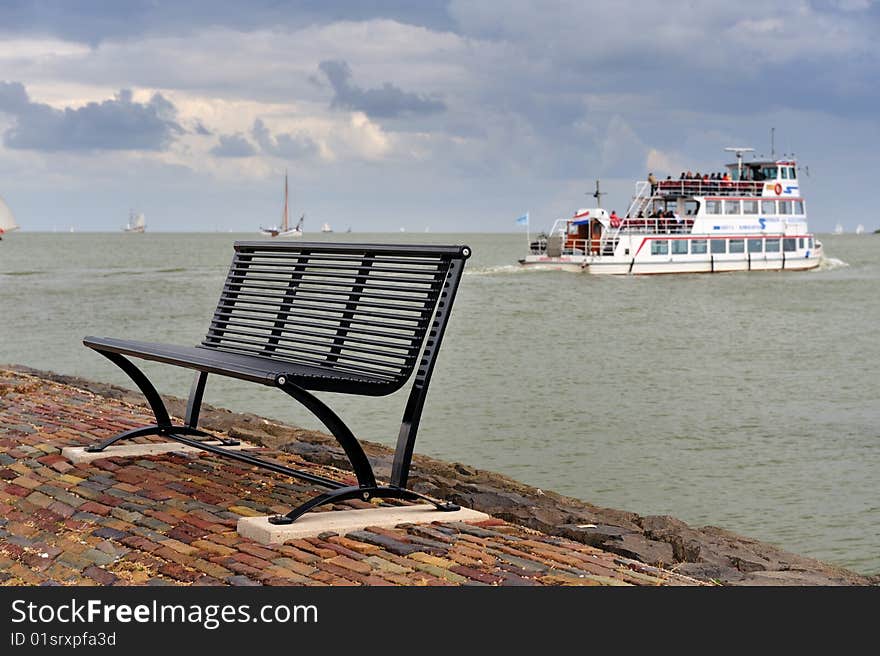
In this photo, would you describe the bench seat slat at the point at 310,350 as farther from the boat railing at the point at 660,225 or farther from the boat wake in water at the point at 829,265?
the boat wake in water at the point at 829,265

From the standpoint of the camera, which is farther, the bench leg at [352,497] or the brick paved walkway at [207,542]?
the bench leg at [352,497]

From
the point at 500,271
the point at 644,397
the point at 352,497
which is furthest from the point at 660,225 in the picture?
the point at 352,497

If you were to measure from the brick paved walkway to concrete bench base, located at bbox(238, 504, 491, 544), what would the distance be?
5 centimetres

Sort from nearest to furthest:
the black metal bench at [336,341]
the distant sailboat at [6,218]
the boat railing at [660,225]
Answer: the black metal bench at [336,341], the distant sailboat at [6,218], the boat railing at [660,225]

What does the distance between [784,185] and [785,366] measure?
32772 millimetres

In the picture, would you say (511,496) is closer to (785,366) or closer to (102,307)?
(785,366)

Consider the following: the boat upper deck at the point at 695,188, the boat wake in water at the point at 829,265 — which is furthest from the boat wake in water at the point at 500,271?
the boat wake in water at the point at 829,265

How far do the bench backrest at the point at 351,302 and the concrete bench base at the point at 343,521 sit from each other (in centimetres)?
59

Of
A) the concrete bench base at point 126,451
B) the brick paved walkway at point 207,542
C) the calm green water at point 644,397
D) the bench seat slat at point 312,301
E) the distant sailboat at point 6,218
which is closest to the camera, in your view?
the brick paved walkway at point 207,542

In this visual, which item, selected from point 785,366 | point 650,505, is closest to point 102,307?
point 785,366

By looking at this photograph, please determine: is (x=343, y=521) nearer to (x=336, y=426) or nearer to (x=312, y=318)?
(x=336, y=426)

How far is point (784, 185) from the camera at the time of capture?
2160 inches

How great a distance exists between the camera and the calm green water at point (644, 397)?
11.2m

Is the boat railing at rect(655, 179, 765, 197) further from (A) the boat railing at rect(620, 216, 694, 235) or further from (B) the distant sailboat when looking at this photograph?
(B) the distant sailboat
